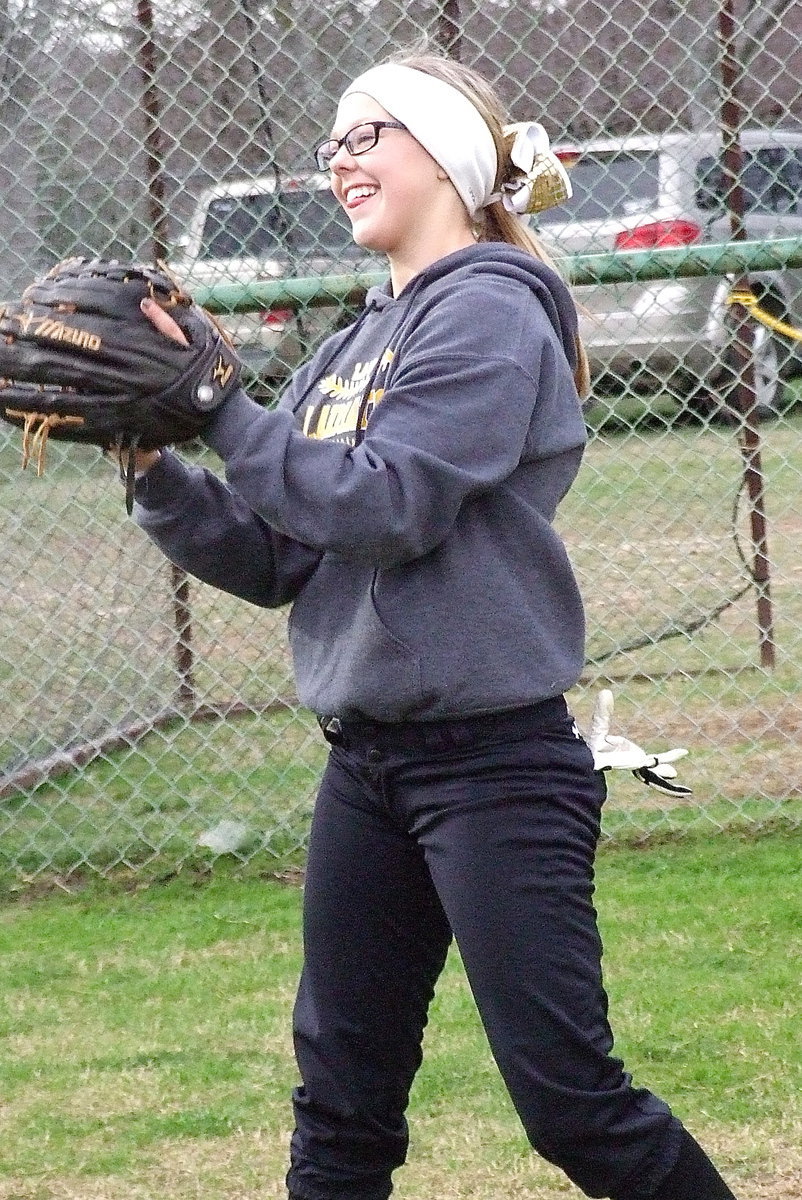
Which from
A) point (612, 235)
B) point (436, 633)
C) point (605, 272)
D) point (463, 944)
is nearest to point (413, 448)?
point (436, 633)

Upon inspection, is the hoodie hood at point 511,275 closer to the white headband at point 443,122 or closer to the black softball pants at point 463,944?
the white headband at point 443,122

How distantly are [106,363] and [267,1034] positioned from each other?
6.58ft

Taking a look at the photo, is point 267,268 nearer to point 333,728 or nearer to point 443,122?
point 443,122

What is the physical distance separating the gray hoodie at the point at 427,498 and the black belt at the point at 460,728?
32mm

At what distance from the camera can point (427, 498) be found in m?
2.00

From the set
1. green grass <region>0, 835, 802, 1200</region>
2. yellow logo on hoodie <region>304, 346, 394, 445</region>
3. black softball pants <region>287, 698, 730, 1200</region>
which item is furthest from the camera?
green grass <region>0, 835, 802, 1200</region>

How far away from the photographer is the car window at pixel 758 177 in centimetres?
470

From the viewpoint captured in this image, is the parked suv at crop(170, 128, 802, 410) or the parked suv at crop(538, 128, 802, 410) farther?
the parked suv at crop(538, 128, 802, 410)

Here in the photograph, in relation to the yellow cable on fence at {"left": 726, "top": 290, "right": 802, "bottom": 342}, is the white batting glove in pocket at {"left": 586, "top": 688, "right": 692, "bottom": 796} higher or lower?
lower

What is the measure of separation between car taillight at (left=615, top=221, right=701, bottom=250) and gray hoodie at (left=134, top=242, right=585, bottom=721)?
2.59 m

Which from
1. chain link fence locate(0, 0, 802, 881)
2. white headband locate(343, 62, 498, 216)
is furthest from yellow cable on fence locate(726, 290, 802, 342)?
white headband locate(343, 62, 498, 216)

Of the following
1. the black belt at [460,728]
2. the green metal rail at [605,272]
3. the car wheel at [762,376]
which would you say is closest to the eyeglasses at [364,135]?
the black belt at [460,728]

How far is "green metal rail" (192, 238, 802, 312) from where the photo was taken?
171 inches

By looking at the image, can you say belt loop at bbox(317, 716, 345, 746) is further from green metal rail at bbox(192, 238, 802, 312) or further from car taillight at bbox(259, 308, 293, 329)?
car taillight at bbox(259, 308, 293, 329)
